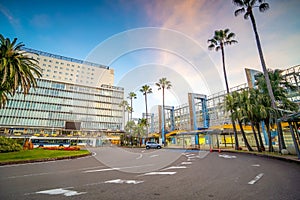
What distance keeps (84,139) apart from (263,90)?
72502mm

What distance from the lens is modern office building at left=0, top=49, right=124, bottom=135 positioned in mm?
67625

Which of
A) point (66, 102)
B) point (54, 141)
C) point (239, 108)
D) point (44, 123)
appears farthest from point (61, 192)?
point (66, 102)

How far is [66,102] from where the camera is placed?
7838cm

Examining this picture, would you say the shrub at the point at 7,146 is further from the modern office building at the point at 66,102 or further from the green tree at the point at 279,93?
the modern office building at the point at 66,102

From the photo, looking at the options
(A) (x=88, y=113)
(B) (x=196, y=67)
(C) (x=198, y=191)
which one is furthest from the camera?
(A) (x=88, y=113)

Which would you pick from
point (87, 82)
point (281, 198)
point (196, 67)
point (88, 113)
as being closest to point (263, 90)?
point (196, 67)

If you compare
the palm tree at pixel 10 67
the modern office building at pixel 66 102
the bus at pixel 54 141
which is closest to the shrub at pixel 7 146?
the palm tree at pixel 10 67

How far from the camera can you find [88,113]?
8319 cm

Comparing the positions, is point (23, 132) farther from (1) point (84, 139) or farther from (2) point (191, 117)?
(2) point (191, 117)

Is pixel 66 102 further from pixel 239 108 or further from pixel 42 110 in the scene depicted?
pixel 239 108

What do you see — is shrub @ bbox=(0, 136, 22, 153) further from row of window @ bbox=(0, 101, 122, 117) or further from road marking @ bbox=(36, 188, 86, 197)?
row of window @ bbox=(0, 101, 122, 117)

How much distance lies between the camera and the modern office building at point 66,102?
2662 inches

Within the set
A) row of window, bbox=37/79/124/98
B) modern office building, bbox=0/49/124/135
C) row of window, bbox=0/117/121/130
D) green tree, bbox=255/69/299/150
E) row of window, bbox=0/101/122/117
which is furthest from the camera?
row of window, bbox=37/79/124/98

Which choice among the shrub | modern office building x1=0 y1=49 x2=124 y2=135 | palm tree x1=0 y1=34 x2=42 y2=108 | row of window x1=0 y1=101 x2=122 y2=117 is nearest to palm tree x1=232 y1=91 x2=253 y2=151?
palm tree x1=0 y1=34 x2=42 y2=108
